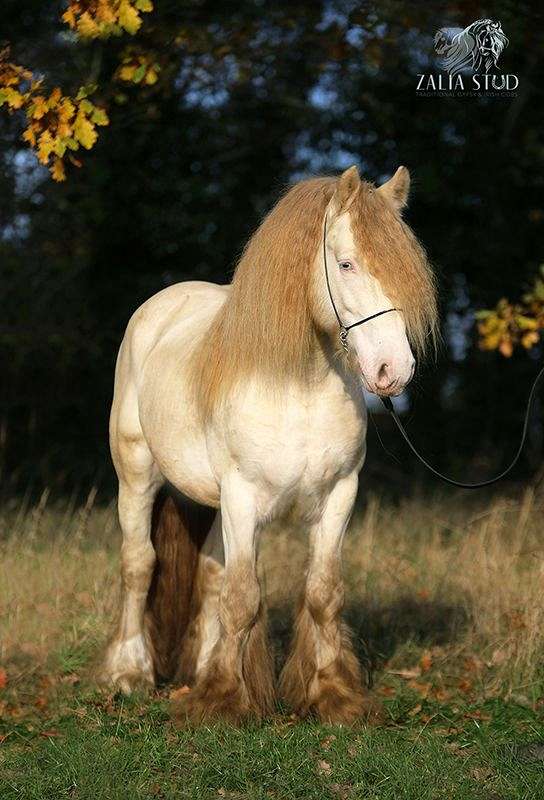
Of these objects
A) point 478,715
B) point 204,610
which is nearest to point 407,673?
point 478,715

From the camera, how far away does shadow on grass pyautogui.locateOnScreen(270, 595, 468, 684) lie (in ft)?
19.3

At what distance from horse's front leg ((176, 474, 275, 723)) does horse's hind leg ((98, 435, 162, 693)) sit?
0.79 metres

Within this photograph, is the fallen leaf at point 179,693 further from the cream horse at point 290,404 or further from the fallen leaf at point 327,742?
the fallen leaf at point 327,742

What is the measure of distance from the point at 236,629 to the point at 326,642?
410 mm

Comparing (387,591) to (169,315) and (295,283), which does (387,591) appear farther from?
(295,283)

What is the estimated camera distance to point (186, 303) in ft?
19.0

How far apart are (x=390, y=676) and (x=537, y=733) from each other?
0.97 m

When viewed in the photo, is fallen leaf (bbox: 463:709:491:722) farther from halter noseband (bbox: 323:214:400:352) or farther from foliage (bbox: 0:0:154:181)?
foliage (bbox: 0:0:154:181)

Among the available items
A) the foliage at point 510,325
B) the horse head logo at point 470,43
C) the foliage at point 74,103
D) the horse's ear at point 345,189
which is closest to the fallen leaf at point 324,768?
the horse's ear at point 345,189

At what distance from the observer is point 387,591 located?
671 centimetres

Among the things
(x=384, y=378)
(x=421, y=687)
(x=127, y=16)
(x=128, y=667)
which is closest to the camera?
(x=384, y=378)

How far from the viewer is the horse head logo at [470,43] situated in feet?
25.4

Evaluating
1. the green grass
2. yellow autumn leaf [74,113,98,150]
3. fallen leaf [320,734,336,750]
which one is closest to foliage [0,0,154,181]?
yellow autumn leaf [74,113,98,150]

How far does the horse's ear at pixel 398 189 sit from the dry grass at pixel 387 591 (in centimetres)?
213
